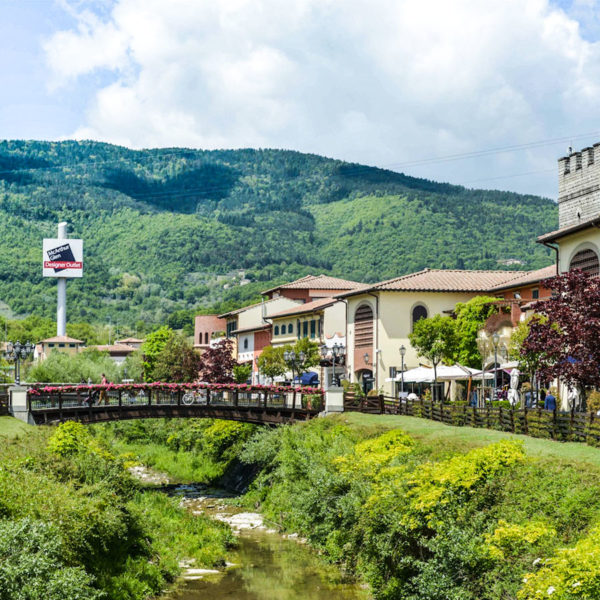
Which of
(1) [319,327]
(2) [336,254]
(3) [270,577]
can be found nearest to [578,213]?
(3) [270,577]

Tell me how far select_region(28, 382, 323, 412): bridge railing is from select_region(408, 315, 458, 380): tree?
6.00 metres

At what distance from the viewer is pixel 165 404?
43.7m

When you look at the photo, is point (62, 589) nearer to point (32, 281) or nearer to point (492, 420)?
point (492, 420)

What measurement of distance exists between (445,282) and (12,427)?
31.0 meters

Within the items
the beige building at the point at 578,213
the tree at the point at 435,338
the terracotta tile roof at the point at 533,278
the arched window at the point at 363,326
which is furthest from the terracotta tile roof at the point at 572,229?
the arched window at the point at 363,326

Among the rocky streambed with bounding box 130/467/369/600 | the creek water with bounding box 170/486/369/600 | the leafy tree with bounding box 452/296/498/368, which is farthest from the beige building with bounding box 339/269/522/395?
the creek water with bounding box 170/486/369/600

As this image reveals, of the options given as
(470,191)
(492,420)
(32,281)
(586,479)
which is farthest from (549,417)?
(32,281)

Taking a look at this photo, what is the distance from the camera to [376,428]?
113 feet

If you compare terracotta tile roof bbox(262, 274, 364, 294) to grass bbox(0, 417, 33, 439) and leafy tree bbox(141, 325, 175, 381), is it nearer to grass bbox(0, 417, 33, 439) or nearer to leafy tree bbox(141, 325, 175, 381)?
leafy tree bbox(141, 325, 175, 381)

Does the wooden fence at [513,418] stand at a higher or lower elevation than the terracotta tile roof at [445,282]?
lower

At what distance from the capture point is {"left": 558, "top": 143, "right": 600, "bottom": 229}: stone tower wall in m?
40.7

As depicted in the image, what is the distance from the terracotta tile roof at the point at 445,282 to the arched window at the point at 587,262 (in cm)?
2004

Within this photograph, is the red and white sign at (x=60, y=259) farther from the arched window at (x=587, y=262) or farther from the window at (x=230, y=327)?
the arched window at (x=587, y=262)

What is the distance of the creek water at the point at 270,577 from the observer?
23.3 meters
